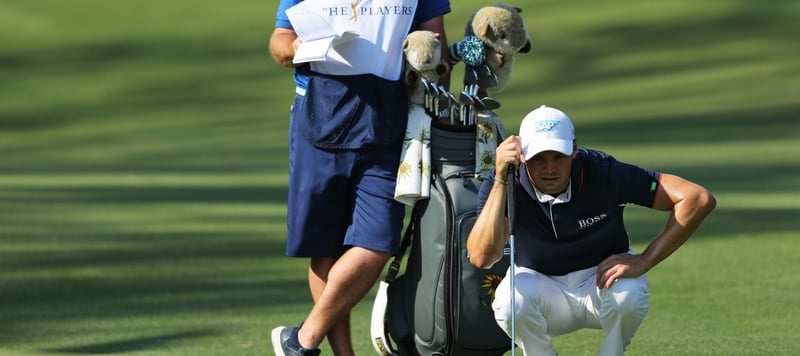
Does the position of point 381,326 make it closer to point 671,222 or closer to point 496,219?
point 496,219

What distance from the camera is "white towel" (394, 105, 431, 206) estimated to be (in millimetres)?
5730

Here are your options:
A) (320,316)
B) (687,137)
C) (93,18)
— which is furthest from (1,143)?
(320,316)

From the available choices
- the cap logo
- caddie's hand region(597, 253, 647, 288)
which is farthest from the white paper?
caddie's hand region(597, 253, 647, 288)

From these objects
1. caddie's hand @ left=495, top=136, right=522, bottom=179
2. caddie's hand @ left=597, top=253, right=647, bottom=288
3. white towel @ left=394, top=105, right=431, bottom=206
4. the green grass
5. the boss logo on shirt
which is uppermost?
caddie's hand @ left=495, top=136, right=522, bottom=179

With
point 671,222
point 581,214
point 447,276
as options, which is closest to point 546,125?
point 581,214

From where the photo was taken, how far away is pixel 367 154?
585 centimetres

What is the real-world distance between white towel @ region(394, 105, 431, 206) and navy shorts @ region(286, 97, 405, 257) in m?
0.08

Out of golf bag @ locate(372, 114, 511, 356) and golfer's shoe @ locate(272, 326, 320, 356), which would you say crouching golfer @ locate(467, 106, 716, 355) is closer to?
golf bag @ locate(372, 114, 511, 356)

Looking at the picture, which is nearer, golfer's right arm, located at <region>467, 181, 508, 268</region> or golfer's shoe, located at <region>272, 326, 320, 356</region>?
golfer's right arm, located at <region>467, 181, 508, 268</region>

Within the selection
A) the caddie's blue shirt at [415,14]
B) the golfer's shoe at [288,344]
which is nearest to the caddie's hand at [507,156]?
the caddie's blue shirt at [415,14]

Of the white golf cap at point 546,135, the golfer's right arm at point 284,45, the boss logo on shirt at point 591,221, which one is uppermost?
the golfer's right arm at point 284,45

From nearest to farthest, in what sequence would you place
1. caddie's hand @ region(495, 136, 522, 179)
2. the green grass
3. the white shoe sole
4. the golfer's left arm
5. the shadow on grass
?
caddie's hand @ region(495, 136, 522, 179)
the golfer's left arm
the white shoe sole
the shadow on grass
the green grass

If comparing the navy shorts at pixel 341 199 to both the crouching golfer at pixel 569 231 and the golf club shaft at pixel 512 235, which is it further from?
the golf club shaft at pixel 512 235

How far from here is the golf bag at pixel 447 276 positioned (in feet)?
18.8
